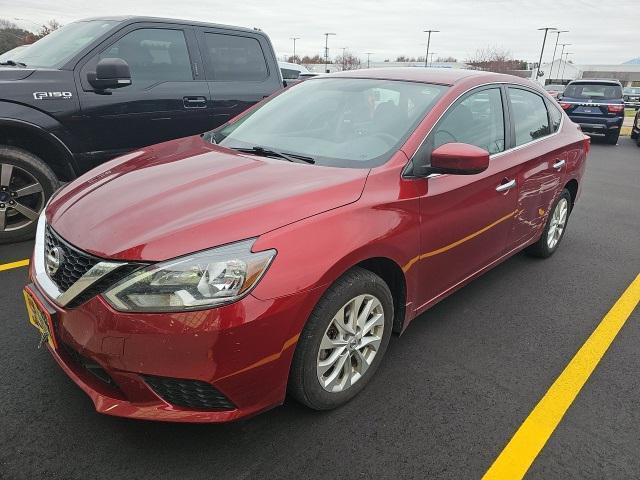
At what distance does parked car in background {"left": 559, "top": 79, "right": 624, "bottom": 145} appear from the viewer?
13508 millimetres

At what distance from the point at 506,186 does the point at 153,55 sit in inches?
136

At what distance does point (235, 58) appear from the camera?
5359 millimetres

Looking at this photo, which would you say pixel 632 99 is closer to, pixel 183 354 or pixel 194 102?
pixel 194 102

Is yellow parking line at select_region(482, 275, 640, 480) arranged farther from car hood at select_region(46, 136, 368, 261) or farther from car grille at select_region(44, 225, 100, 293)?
car grille at select_region(44, 225, 100, 293)

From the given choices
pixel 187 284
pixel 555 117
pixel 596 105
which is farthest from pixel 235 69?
pixel 596 105

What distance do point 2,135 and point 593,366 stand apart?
179 inches

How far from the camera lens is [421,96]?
297cm

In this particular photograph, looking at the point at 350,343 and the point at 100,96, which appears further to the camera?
the point at 100,96

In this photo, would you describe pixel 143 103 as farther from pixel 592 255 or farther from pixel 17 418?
pixel 592 255

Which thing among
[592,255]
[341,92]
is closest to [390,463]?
[341,92]

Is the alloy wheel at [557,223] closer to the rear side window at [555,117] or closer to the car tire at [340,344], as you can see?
the rear side window at [555,117]

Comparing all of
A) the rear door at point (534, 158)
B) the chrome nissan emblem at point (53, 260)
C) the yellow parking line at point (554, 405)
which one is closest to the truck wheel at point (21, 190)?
the chrome nissan emblem at point (53, 260)

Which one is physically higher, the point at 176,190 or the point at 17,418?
the point at 176,190

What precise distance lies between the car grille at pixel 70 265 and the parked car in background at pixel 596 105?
1425cm
